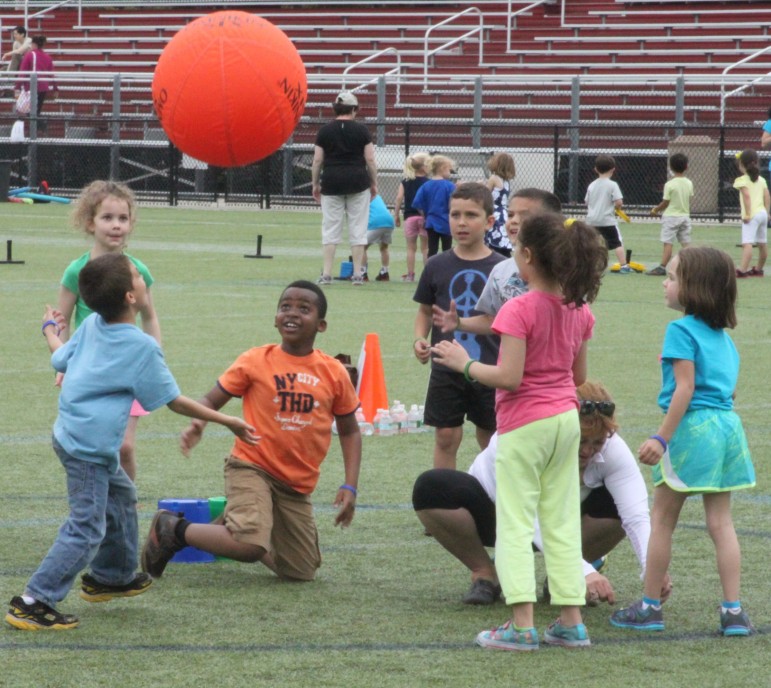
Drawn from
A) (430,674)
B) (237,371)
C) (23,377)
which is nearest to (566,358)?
(430,674)

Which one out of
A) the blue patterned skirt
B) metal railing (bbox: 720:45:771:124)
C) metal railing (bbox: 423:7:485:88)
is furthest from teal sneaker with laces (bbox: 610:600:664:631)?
metal railing (bbox: 423:7:485:88)

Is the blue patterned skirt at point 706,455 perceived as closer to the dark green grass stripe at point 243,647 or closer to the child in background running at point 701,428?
the child in background running at point 701,428

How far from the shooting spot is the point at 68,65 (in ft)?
133

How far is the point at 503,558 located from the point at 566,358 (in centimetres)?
68

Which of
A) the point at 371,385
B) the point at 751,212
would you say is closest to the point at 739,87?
the point at 751,212

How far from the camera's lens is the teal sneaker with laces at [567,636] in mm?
5113

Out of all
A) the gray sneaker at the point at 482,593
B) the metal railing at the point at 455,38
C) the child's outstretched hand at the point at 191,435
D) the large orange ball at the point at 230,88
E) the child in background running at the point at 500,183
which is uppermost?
the metal railing at the point at 455,38

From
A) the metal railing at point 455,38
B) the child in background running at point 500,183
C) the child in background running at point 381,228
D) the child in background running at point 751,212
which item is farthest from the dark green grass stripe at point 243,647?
the metal railing at point 455,38

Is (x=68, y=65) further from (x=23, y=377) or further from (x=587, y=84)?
(x=23, y=377)

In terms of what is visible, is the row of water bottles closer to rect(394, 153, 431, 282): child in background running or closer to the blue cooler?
the blue cooler

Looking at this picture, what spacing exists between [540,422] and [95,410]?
149cm

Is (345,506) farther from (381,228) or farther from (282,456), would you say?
(381,228)

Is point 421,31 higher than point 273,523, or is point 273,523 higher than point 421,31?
point 421,31

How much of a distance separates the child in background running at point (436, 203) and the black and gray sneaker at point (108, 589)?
1158cm
